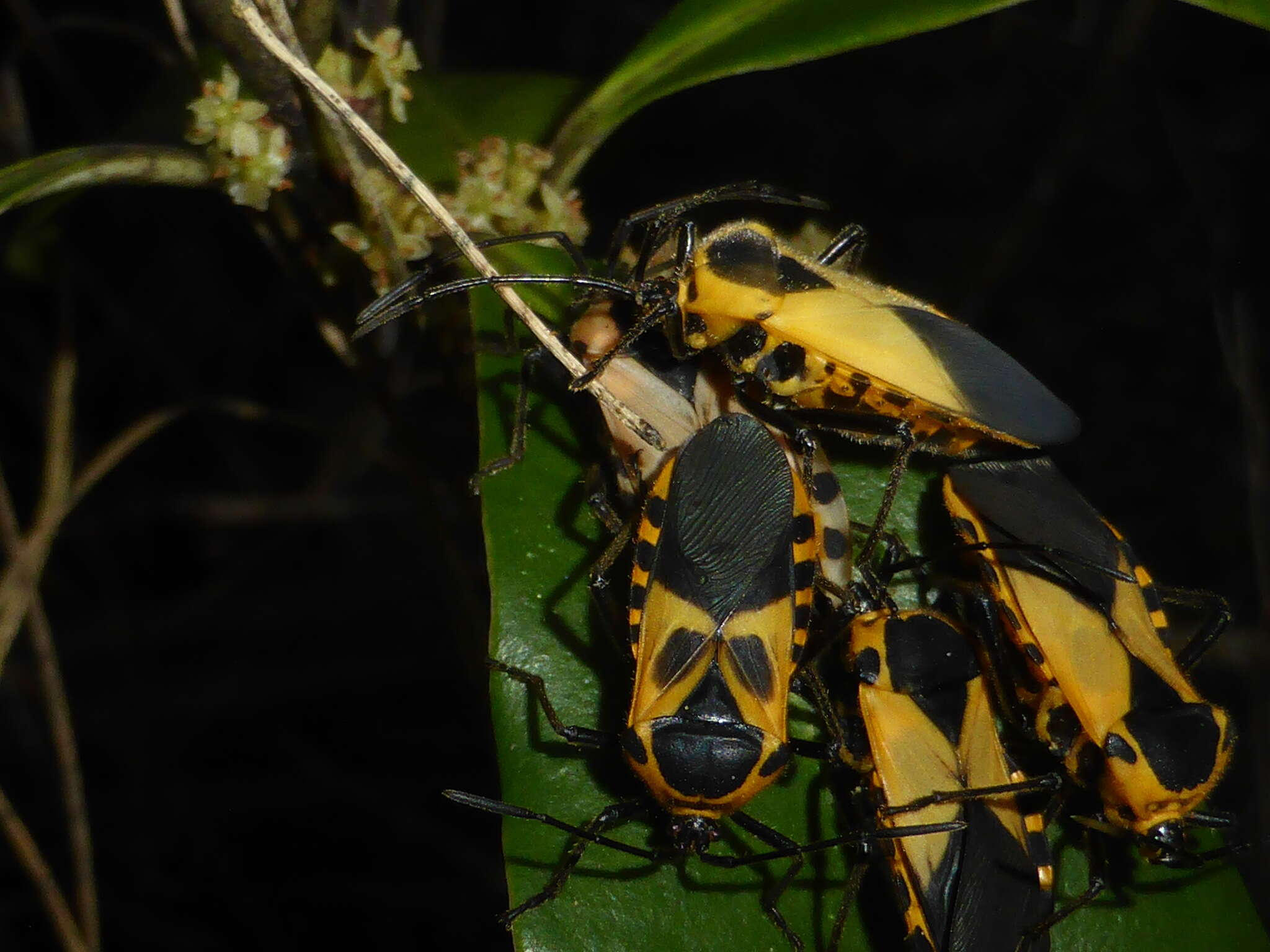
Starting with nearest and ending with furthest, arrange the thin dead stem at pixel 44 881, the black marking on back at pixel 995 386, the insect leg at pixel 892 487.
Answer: the insect leg at pixel 892 487, the black marking on back at pixel 995 386, the thin dead stem at pixel 44 881

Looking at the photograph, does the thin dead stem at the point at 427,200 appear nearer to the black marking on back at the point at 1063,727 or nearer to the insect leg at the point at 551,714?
the insect leg at the point at 551,714

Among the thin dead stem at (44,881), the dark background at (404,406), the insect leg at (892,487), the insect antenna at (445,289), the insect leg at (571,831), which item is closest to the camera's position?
the insect leg at (571,831)

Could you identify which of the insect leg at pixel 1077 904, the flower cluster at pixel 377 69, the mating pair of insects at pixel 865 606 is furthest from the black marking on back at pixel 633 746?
the flower cluster at pixel 377 69

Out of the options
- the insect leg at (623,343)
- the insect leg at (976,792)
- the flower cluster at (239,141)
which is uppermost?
the flower cluster at (239,141)

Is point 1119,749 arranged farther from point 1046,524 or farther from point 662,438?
point 662,438

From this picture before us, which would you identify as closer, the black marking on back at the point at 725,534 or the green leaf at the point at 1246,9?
the green leaf at the point at 1246,9

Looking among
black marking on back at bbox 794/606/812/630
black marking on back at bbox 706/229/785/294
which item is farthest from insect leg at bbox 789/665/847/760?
black marking on back at bbox 706/229/785/294

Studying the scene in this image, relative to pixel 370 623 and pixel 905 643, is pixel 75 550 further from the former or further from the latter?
pixel 905 643

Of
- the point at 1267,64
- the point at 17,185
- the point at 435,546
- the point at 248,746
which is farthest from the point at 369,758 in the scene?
the point at 1267,64
